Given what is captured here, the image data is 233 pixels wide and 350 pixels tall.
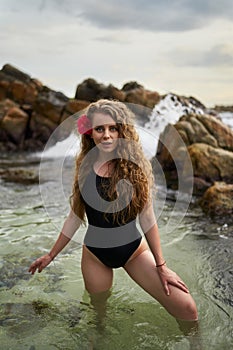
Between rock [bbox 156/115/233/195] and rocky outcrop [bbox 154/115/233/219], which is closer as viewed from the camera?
rocky outcrop [bbox 154/115/233/219]

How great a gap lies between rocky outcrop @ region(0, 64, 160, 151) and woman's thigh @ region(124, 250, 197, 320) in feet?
51.8

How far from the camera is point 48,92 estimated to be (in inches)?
836

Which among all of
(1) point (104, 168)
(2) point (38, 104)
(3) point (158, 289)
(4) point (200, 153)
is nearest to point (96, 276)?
(3) point (158, 289)

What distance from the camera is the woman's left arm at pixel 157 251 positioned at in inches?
121

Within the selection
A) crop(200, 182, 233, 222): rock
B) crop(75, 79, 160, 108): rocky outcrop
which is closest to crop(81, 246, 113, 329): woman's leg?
crop(200, 182, 233, 222): rock

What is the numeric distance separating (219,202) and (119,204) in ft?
14.4

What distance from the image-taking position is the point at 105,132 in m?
3.19

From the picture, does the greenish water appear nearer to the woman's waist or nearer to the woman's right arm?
the woman's right arm

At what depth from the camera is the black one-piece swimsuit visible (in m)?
3.30

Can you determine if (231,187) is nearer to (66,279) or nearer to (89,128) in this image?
(66,279)

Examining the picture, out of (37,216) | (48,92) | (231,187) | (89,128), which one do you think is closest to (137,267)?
(89,128)

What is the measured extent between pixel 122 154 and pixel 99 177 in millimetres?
256

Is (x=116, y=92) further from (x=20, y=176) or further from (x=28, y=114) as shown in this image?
(x=20, y=176)

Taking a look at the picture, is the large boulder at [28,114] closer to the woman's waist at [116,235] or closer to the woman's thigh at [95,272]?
the woman's thigh at [95,272]
